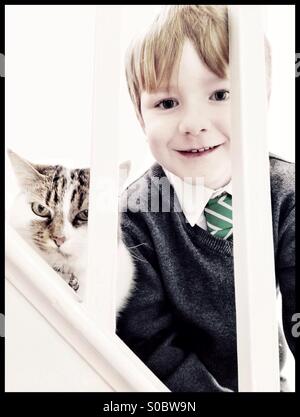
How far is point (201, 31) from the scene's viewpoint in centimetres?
84

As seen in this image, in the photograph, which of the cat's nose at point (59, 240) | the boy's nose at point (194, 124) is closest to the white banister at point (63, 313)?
the cat's nose at point (59, 240)

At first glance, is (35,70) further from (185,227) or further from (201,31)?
(185,227)

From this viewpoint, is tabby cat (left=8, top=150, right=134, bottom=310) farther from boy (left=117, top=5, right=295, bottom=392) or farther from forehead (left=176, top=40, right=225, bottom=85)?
forehead (left=176, top=40, right=225, bottom=85)

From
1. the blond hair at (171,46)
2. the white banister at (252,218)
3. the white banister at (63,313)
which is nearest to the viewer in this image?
the white banister at (63,313)

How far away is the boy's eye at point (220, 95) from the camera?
0.86 meters

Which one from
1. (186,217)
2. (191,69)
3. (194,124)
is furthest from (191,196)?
(191,69)

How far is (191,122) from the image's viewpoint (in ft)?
2.85

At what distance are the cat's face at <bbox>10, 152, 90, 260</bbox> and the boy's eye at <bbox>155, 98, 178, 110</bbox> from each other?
20cm

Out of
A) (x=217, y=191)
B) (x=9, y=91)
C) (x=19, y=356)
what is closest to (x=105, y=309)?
(x=19, y=356)

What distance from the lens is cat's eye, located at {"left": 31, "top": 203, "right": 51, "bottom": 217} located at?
2.95 ft

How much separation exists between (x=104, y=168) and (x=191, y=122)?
8.6 inches

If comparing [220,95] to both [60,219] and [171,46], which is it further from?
[60,219]

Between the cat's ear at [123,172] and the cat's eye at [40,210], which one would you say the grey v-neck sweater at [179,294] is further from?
the cat's eye at [40,210]

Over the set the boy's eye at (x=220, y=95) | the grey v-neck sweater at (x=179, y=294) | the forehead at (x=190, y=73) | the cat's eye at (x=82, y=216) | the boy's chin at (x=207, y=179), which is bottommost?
the grey v-neck sweater at (x=179, y=294)
